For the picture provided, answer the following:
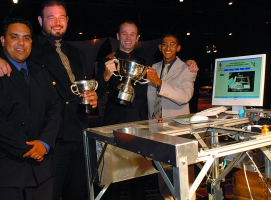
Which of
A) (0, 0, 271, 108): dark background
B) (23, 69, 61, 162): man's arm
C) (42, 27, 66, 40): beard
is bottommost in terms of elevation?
(23, 69, 61, 162): man's arm

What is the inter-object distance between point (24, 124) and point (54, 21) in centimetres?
72

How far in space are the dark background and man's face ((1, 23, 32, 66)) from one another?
5.82 meters

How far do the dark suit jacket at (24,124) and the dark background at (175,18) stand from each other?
5849 millimetres

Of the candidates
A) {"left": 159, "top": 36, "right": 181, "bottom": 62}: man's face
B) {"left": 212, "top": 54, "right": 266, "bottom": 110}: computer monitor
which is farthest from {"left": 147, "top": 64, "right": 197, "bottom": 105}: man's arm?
{"left": 212, "top": 54, "right": 266, "bottom": 110}: computer monitor

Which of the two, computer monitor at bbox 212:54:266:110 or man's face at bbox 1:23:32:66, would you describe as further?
computer monitor at bbox 212:54:266:110

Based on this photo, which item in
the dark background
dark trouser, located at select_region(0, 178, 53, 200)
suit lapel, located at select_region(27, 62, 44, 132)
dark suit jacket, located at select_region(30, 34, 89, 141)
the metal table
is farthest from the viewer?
the dark background

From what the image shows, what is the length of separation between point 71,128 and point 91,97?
28cm

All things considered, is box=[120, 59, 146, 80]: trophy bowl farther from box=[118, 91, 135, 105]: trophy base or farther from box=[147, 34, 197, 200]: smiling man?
box=[147, 34, 197, 200]: smiling man

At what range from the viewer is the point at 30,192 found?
181 cm

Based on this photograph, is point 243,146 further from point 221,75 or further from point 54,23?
point 54,23

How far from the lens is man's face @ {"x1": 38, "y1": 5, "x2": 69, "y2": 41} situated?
6.88ft

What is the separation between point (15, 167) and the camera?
1.75 meters

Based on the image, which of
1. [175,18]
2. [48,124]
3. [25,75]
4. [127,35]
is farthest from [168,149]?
[175,18]

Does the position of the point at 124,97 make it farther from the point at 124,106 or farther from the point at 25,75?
the point at 25,75
